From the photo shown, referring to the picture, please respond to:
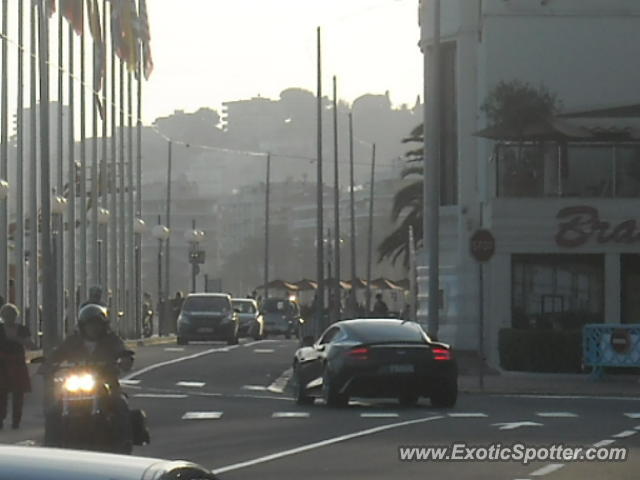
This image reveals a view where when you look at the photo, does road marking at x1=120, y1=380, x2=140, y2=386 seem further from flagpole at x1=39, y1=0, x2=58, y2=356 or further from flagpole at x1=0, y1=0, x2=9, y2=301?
flagpole at x1=0, y1=0, x2=9, y2=301

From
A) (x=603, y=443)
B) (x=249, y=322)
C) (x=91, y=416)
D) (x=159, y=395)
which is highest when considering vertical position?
(x=91, y=416)

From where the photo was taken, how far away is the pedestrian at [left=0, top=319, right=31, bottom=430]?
2695 cm

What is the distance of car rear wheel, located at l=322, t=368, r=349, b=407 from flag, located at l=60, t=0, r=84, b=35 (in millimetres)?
32588

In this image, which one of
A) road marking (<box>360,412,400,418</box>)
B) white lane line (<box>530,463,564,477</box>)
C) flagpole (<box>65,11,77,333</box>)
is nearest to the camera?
white lane line (<box>530,463,564,477</box>)

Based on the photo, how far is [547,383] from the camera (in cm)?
4128

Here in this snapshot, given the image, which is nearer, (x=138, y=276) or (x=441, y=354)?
(x=441, y=354)

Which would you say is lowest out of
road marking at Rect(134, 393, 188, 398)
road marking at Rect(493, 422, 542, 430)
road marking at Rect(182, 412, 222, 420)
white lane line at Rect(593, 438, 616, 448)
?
road marking at Rect(134, 393, 188, 398)

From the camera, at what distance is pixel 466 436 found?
A: 80.0 ft

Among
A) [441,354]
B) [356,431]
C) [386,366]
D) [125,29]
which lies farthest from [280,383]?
[125,29]

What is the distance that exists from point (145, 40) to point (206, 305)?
12148 mm

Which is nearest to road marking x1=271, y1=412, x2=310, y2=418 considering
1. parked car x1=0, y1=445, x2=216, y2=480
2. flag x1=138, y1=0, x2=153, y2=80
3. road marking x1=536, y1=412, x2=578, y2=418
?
road marking x1=536, y1=412, x2=578, y2=418

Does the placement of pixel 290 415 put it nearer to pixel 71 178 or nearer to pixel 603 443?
pixel 603 443

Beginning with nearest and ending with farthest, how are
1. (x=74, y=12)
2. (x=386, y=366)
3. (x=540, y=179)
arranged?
1. (x=386, y=366)
2. (x=540, y=179)
3. (x=74, y=12)

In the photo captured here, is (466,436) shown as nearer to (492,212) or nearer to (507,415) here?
(507,415)
